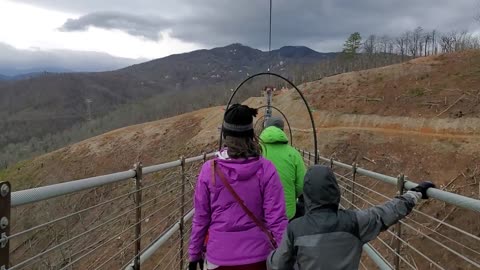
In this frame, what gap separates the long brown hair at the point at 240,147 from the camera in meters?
2.57

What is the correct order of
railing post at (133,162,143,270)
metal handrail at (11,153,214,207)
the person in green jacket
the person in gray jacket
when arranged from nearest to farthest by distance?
1. metal handrail at (11,153,214,207)
2. the person in gray jacket
3. railing post at (133,162,143,270)
4. the person in green jacket

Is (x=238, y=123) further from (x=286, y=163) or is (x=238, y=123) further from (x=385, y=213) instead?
(x=286, y=163)

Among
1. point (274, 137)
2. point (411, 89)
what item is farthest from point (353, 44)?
point (274, 137)

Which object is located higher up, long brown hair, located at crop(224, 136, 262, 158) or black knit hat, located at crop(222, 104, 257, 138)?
black knit hat, located at crop(222, 104, 257, 138)

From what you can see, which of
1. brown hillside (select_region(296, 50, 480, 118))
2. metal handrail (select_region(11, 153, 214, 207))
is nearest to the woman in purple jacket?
metal handrail (select_region(11, 153, 214, 207))

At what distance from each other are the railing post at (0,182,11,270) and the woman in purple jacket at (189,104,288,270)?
48.7 inches

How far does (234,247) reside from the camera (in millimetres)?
2570

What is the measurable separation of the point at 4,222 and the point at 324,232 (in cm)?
152

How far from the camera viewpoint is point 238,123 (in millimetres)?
2570

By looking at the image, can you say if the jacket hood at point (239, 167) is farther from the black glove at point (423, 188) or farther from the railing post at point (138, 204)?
the black glove at point (423, 188)

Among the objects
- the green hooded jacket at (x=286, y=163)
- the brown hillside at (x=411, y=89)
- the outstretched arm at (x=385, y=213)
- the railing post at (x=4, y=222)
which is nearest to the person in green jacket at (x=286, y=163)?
the green hooded jacket at (x=286, y=163)

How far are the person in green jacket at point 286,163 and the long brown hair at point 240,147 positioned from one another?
1366 millimetres

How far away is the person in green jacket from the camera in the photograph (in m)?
4.01

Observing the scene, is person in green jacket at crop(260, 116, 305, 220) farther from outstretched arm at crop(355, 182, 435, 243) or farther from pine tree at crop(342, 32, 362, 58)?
pine tree at crop(342, 32, 362, 58)
